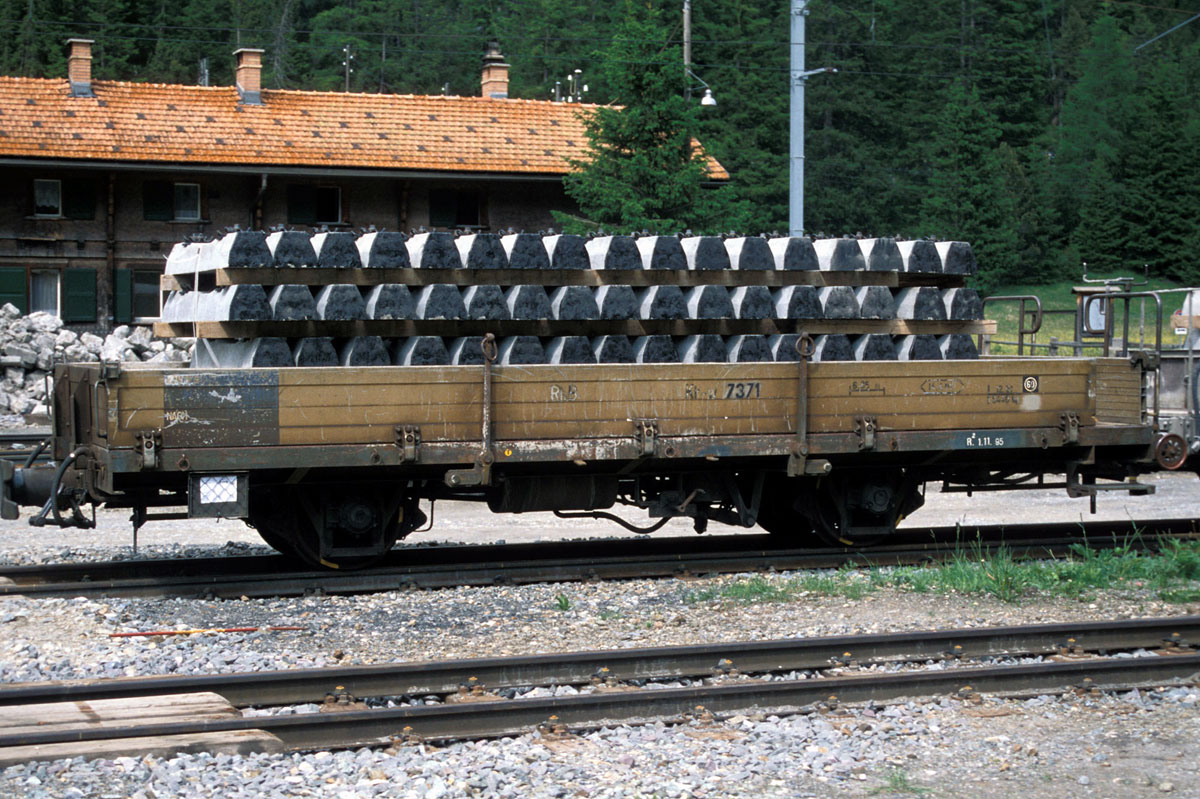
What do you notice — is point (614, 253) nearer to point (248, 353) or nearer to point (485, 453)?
point (485, 453)

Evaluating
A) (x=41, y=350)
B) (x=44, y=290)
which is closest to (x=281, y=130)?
(x=44, y=290)

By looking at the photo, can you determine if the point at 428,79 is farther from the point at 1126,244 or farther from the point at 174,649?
the point at 174,649

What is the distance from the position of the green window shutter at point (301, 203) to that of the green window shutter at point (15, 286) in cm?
613

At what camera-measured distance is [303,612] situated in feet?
28.8

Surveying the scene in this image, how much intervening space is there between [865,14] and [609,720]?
59272 mm

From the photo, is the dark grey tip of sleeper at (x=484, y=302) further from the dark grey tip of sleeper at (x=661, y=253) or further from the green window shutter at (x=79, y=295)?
the green window shutter at (x=79, y=295)

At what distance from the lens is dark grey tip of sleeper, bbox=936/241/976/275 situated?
10883mm

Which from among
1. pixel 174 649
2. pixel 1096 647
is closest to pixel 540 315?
pixel 174 649

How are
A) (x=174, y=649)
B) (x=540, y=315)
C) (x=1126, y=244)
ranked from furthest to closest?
(x=1126, y=244)
(x=540, y=315)
(x=174, y=649)

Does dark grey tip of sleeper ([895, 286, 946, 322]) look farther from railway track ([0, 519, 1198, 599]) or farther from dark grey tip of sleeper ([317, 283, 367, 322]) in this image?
dark grey tip of sleeper ([317, 283, 367, 322])

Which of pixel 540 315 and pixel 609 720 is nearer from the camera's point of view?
pixel 609 720

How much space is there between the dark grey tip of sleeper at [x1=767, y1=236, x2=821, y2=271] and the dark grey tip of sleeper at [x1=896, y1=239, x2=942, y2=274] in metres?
0.87

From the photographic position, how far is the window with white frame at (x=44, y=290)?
29.0 m

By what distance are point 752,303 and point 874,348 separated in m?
1.14
